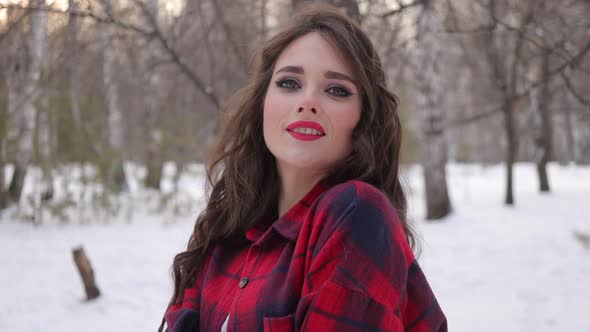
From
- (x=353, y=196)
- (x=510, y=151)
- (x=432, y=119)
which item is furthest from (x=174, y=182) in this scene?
(x=353, y=196)

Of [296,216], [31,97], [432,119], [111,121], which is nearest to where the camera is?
[296,216]

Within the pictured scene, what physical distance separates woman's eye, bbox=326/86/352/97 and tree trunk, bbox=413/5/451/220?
6.33 m

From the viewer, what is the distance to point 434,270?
201 inches

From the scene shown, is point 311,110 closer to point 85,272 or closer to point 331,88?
point 331,88

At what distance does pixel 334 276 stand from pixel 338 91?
1.83 feet

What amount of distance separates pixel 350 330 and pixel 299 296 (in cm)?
18

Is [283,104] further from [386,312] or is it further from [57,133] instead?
[57,133]

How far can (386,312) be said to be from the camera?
1005 mm

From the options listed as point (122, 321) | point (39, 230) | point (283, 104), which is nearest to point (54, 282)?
point (122, 321)

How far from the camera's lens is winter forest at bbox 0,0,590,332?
396 cm

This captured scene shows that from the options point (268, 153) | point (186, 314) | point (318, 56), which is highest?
point (318, 56)

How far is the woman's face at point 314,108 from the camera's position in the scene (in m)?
1.34

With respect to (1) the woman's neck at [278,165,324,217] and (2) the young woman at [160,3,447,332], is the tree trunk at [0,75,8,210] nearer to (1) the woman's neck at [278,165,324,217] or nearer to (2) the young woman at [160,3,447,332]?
(2) the young woman at [160,3,447,332]

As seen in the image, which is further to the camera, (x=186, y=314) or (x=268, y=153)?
(x=268, y=153)
